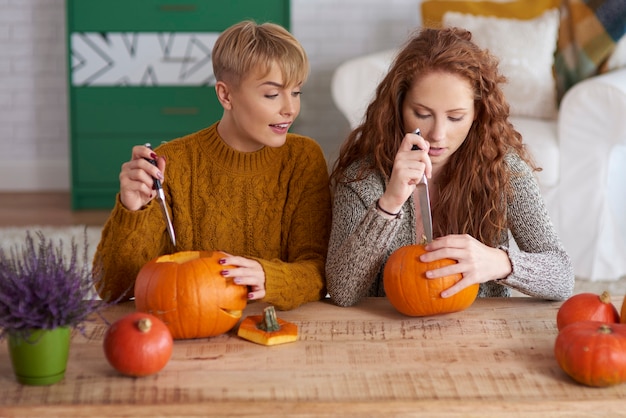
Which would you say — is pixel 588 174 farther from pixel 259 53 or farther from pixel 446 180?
pixel 259 53

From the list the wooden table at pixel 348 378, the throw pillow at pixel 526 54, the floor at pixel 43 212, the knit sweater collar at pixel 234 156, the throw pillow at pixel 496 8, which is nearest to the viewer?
the wooden table at pixel 348 378

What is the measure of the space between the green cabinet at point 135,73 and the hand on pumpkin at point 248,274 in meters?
3.04

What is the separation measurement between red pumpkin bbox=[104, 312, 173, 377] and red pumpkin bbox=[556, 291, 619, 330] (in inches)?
24.8

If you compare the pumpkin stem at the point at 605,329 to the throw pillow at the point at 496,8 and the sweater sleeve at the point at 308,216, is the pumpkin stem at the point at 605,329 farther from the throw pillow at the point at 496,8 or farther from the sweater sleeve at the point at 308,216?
the throw pillow at the point at 496,8

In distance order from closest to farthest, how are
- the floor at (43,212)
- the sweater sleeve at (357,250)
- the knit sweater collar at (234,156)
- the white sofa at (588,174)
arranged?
the sweater sleeve at (357,250)
the knit sweater collar at (234,156)
the white sofa at (588,174)
the floor at (43,212)

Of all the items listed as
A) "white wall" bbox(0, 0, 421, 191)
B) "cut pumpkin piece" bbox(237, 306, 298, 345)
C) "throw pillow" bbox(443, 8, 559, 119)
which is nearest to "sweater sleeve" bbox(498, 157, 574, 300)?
"cut pumpkin piece" bbox(237, 306, 298, 345)

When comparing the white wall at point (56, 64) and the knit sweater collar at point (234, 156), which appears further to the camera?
the white wall at point (56, 64)

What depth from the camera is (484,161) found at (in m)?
1.84

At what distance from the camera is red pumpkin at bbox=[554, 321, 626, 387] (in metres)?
1.26

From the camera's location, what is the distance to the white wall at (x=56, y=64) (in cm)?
484

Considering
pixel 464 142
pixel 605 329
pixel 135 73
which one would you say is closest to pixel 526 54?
pixel 135 73

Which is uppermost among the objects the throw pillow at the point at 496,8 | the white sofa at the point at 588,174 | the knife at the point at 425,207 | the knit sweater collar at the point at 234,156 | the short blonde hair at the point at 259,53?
the throw pillow at the point at 496,8

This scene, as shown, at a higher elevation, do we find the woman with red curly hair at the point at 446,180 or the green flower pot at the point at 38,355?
the woman with red curly hair at the point at 446,180

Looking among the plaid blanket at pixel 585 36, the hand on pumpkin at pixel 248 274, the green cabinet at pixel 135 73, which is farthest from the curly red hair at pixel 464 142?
the green cabinet at pixel 135 73
